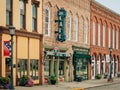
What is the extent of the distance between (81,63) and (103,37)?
1052cm

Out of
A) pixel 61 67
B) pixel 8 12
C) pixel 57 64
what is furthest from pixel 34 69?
pixel 61 67

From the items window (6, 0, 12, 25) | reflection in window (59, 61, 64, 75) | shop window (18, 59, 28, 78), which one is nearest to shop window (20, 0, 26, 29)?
window (6, 0, 12, 25)

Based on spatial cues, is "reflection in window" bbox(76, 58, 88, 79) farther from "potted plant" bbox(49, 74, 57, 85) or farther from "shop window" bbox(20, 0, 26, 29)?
"shop window" bbox(20, 0, 26, 29)

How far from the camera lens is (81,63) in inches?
1822

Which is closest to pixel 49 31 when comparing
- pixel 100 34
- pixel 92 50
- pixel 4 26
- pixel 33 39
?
pixel 33 39

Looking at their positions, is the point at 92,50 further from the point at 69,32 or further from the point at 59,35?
the point at 59,35

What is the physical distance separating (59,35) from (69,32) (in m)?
3.56

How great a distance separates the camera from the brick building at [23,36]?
97.3 feet

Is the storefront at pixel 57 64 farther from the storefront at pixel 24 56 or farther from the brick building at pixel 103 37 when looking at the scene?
the brick building at pixel 103 37

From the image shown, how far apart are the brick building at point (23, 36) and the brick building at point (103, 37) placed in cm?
1266

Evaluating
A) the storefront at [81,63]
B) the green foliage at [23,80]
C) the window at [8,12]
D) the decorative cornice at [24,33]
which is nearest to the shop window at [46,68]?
the decorative cornice at [24,33]

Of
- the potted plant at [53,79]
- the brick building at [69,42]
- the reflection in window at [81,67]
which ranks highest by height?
the brick building at [69,42]

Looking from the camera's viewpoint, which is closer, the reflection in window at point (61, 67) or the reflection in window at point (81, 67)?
the reflection in window at point (61, 67)

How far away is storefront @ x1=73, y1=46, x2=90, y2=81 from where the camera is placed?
43.9 m
